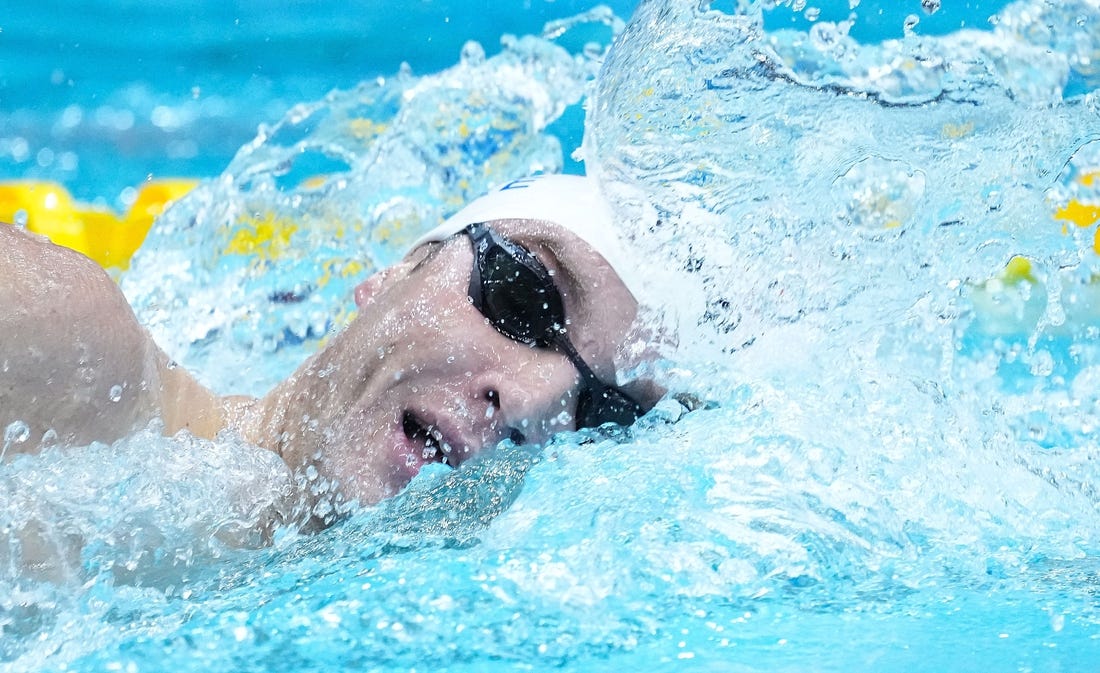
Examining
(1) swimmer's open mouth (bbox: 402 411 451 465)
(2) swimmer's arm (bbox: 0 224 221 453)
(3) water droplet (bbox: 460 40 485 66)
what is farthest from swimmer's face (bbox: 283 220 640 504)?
(3) water droplet (bbox: 460 40 485 66)

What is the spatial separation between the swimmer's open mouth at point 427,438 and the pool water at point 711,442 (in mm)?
41

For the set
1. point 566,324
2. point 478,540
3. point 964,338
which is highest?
point 566,324

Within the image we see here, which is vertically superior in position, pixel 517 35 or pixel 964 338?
pixel 517 35

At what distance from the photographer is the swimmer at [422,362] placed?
1157 mm

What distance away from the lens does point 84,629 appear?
3.10 ft

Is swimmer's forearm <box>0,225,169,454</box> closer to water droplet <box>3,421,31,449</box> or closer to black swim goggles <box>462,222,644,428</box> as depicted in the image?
water droplet <box>3,421,31,449</box>

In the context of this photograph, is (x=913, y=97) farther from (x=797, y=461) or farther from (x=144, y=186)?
(x=144, y=186)

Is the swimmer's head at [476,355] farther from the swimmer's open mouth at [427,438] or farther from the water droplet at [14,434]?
the water droplet at [14,434]

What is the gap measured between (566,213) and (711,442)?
379 mm

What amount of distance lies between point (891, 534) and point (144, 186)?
2825mm

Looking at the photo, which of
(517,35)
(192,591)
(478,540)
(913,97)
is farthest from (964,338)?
(192,591)

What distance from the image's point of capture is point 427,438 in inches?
53.6

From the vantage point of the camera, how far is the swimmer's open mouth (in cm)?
135

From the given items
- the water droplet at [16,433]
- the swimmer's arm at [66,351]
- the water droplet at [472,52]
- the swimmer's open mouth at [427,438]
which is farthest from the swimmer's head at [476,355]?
the water droplet at [472,52]
